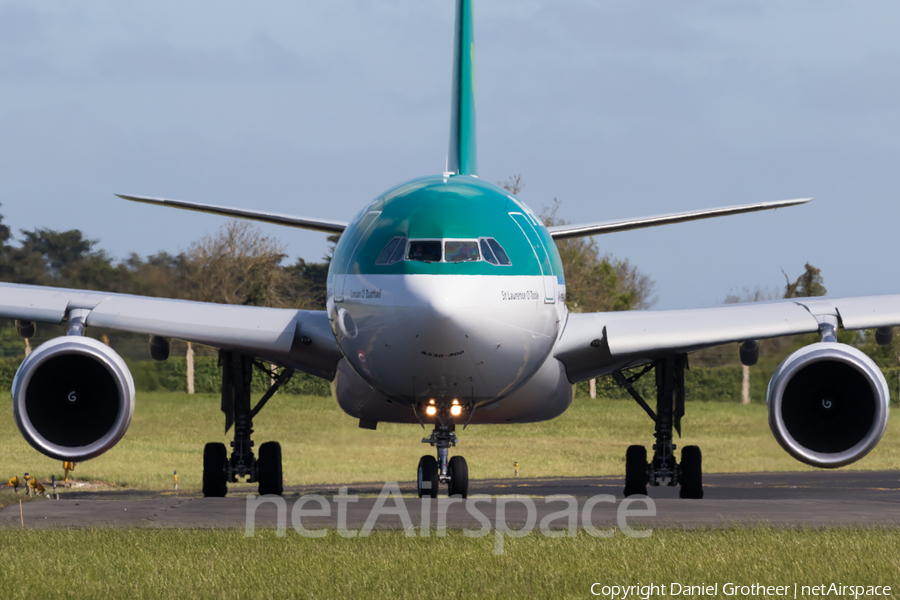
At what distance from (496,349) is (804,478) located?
13.1 meters

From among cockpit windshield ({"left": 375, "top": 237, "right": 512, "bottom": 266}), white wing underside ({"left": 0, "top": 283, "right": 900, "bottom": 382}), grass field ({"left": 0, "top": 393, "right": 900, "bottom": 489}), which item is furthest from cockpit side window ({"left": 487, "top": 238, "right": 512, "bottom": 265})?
grass field ({"left": 0, "top": 393, "right": 900, "bottom": 489})

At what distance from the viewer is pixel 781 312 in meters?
15.7

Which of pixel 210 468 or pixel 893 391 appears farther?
pixel 893 391

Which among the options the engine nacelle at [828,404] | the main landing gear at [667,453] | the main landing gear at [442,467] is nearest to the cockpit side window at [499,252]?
the main landing gear at [442,467]

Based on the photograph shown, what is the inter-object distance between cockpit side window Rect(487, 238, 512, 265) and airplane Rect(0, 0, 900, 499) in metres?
0.02

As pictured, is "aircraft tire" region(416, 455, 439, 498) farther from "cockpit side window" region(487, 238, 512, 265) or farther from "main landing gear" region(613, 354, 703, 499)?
"main landing gear" region(613, 354, 703, 499)

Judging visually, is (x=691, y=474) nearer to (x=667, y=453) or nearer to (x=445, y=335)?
(x=667, y=453)

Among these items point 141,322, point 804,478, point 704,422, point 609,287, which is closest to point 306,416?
point 704,422

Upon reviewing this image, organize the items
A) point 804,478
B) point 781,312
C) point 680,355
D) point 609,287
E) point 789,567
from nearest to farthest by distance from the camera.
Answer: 1. point 789,567
2. point 781,312
3. point 680,355
4. point 804,478
5. point 609,287

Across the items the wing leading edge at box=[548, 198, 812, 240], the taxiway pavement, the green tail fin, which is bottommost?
the taxiway pavement

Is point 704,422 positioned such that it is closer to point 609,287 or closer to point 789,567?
point 609,287

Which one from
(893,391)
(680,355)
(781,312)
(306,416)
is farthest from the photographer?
(893,391)

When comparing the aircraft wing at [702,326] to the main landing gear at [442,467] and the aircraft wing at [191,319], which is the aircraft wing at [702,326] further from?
the aircraft wing at [191,319]

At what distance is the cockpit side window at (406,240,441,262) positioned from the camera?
12234 mm
